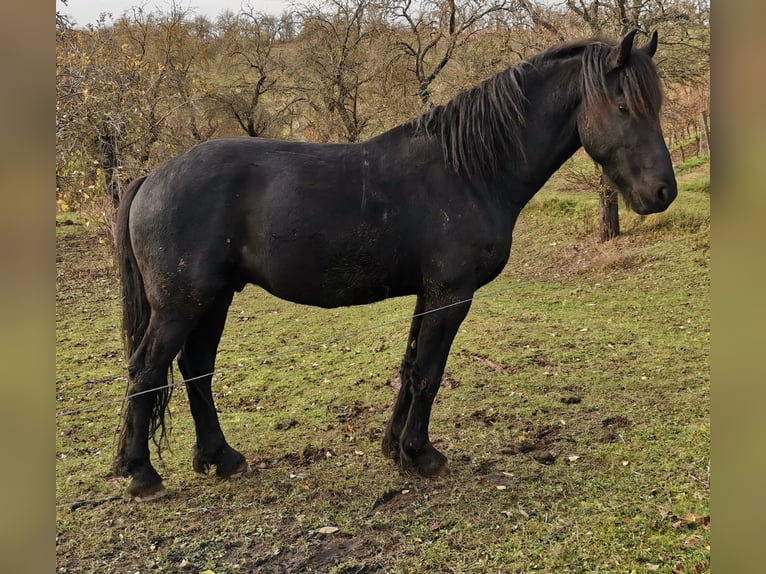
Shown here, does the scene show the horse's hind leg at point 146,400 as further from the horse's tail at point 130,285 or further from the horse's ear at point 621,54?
the horse's ear at point 621,54

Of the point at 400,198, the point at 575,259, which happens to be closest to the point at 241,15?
the point at 575,259

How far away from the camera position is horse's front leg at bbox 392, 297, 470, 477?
10.7 ft

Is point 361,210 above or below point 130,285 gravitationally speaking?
above

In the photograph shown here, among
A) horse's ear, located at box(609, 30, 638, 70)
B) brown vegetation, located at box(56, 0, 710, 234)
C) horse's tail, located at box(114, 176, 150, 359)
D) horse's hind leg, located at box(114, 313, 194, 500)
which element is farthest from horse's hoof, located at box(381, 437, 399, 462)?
brown vegetation, located at box(56, 0, 710, 234)

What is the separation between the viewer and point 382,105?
14547 mm

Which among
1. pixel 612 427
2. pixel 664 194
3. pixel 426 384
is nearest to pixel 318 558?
pixel 426 384

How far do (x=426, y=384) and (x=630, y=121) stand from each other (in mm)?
1966

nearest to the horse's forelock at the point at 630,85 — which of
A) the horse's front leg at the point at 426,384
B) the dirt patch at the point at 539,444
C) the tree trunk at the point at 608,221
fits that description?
the horse's front leg at the point at 426,384

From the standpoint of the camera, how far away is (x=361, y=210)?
3096 millimetres

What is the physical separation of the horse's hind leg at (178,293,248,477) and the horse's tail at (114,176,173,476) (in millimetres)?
258

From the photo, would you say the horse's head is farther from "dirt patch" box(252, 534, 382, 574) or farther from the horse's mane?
"dirt patch" box(252, 534, 382, 574)

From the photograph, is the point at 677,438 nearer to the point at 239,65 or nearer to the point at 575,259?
the point at 575,259

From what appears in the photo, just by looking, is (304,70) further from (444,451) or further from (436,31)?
(444,451)

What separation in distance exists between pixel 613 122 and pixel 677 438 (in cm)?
231
